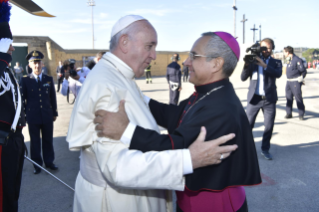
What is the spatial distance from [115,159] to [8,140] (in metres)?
1.75

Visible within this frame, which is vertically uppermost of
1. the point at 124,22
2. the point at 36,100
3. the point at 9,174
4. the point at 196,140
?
the point at 124,22

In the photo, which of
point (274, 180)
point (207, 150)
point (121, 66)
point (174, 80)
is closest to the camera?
point (207, 150)

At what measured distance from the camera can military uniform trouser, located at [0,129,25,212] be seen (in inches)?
96.1

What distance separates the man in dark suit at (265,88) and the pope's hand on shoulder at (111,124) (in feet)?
13.7

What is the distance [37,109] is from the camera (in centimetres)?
468

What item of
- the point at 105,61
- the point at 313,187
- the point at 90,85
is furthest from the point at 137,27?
the point at 313,187

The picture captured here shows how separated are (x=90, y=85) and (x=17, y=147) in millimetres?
1667

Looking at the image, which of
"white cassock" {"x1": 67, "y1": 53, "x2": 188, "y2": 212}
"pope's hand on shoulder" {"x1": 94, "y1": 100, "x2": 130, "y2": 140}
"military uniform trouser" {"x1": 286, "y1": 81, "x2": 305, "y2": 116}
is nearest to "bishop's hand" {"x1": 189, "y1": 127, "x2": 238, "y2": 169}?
"white cassock" {"x1": 67, "y1": 53, "x2": 188, "y2": 212}

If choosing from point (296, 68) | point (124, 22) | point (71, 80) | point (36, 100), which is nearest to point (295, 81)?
point (296, 68)

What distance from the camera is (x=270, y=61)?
5.17 meters

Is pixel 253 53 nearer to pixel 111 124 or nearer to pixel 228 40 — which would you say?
pixel 228 40

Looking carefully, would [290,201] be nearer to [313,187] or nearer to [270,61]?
[313,187]

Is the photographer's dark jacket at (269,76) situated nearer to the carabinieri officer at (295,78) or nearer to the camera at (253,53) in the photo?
the camera at (253,53)

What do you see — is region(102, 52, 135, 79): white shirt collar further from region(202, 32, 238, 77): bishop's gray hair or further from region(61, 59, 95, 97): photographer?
region(61, 59, 95, 97): photographer
